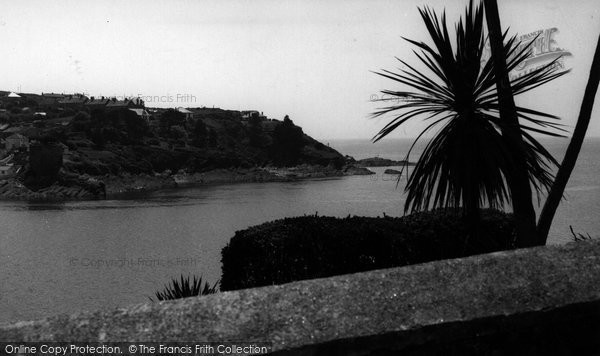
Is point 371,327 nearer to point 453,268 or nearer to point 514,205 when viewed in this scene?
point 453,268

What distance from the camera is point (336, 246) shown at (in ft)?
25.6

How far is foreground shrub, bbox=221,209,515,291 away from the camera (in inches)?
304

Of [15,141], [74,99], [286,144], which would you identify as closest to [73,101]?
[74,99]

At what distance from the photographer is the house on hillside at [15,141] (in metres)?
113

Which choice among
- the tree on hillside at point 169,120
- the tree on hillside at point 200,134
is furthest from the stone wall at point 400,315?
the tree on hillside at point 169,120

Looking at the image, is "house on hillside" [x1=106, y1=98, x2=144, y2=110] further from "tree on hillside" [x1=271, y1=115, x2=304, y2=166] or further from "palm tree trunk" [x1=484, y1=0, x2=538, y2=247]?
"palm tree trunk" [x1=484, y1=0, x2=538, y2=247]

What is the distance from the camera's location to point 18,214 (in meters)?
69.1

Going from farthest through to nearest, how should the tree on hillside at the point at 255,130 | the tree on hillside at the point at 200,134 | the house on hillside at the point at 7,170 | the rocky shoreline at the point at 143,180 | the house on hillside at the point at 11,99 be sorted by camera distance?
the house on hillside at the point at 11,99 < the tree on hillside at the point at 255,130 < the tree on hillside at the point at 200,134 < the house on hillside at the point at 7,170 < the rocky shoreline at the point at 143,180

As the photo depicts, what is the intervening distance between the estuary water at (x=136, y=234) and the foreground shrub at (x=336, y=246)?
656 centimetres

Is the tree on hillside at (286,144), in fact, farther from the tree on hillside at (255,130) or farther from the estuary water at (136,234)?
the estuary water at (136,234)

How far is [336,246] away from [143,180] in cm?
10226

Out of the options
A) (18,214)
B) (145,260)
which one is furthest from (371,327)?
(18,214)

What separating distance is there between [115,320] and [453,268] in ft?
4.17

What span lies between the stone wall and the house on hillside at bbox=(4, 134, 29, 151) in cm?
12135
